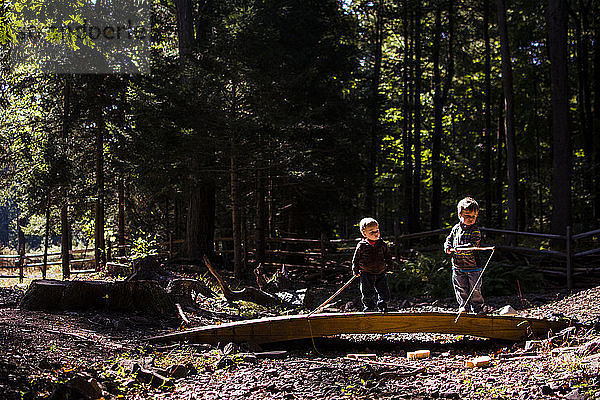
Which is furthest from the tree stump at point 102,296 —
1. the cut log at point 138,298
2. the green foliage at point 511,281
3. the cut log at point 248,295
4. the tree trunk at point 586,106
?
the tree trunk at point 586,106

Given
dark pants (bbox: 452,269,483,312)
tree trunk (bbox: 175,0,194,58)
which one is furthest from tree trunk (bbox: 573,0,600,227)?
dark pants (bbox: 452,269,483,312)

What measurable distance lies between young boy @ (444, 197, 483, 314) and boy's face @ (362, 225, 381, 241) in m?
0.91

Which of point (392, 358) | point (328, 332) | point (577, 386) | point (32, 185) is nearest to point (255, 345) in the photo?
point (328, 332)

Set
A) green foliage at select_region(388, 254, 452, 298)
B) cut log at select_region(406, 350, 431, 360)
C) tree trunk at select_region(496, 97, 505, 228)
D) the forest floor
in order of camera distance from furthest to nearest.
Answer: tree trunk at select_region(496, 97, 505, 228)
green foliage at select_region(388, 254, 452, 298)
cut log at select_region(406, 350, 431, 360)
the forest floor

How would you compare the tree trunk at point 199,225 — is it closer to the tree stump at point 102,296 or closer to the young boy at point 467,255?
the tree stump at point 102,296

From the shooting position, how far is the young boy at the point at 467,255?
646cm

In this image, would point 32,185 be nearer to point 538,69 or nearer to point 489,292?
point 489,292

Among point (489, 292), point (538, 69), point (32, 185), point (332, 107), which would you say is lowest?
point (489, 292)

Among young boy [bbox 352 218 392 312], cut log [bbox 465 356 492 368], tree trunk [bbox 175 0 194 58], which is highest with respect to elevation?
tree trunk [bbox 175 0 194 58]

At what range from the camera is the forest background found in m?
12.6

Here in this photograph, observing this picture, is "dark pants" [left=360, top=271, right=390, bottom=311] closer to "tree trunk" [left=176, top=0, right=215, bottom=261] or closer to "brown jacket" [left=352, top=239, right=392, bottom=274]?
"brown jacket" [left=352, top=239, right=392, bottom=274]

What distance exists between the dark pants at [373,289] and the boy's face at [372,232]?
0.52 metres

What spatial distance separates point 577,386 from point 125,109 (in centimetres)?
1666

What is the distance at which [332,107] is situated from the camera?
16.0m
